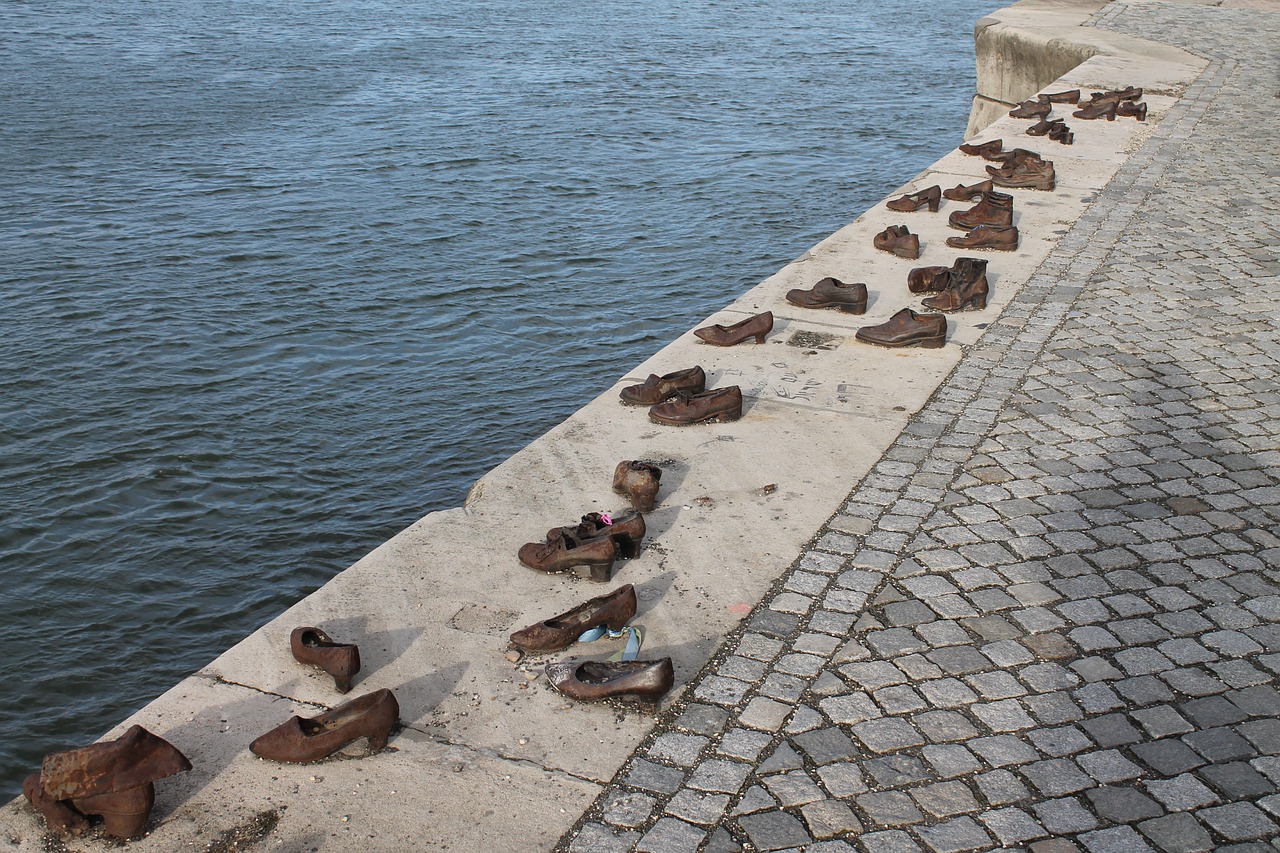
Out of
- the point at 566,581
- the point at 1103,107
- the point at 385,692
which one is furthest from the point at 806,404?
the point at 1103,107

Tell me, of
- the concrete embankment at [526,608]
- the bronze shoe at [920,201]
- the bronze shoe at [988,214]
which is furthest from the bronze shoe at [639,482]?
the bronze shoe at [920,201]

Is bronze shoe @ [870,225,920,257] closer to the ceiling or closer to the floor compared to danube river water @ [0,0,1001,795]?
closer to the ceiling

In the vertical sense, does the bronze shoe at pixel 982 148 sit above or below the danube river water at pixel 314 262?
above

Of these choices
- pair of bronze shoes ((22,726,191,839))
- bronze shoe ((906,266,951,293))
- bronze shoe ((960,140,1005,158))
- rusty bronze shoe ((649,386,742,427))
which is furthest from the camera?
bronze shoe ((960,140,1005,158))

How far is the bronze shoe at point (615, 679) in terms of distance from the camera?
4043 millimetres

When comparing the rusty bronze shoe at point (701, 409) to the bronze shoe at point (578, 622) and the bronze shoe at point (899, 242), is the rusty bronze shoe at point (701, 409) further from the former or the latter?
the bronze shoe at point (899, 242)

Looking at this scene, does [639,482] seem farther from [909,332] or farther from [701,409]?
[909,332]

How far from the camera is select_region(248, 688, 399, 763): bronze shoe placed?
3770 millimetres

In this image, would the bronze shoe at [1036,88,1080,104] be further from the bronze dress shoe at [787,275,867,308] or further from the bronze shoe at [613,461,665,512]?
the bronze shoe at [613,461,665,512]

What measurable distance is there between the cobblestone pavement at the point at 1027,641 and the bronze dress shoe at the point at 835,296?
765 millimetres

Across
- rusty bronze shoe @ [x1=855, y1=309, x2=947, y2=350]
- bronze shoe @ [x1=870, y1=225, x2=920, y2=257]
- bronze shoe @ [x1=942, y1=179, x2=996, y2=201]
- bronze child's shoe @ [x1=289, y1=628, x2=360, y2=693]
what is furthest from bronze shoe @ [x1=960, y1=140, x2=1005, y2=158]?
bronze child's shoe @ [x1=289, y1=628, x2=360, y2=693]

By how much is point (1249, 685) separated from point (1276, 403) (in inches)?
104

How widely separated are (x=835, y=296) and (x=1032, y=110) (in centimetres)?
605

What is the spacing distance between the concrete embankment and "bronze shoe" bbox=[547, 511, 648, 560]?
2.8 inches
